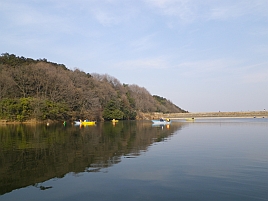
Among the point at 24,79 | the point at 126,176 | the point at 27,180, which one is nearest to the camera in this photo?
the point at 27,180

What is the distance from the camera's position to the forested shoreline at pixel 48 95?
51312 mm

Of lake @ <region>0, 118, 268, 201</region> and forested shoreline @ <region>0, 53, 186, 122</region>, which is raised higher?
forested shoreline @ <region>0, 53, 186, 122</region>

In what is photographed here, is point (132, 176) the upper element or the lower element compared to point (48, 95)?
lower

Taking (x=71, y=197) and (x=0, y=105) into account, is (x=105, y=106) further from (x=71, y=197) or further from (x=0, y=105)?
(x=71, y=197)

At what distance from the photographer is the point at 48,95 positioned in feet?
201

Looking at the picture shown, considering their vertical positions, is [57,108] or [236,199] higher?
[57,108]

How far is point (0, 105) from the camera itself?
1919 inches

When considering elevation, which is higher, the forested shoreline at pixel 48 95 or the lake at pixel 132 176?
the forested shoreline at pixel 48 95

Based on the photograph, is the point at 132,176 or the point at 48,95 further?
the point at 48,95

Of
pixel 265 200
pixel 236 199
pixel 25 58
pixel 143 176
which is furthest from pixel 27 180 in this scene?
pixel 25 58

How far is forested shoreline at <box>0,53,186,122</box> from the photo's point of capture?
5131cm

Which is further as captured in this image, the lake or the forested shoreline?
the forested shoreline

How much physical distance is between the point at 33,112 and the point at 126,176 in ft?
155

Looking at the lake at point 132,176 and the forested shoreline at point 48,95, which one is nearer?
the lake at point 132,176
